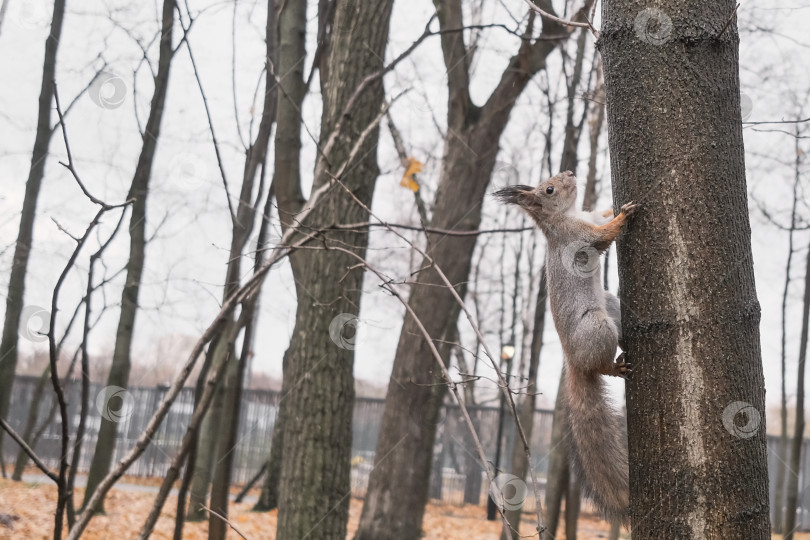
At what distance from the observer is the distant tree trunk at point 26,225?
4.54 metres

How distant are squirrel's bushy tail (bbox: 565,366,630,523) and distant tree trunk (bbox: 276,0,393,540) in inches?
69.0

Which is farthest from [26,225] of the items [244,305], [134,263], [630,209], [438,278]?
[630,209]

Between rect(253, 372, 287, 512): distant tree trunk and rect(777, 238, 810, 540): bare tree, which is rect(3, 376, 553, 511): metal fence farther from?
rect(777, 238, 810, 540): bare tree

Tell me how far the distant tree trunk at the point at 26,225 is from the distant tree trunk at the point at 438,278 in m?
2.98

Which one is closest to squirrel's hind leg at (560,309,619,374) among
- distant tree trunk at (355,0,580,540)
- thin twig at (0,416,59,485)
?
thin twig at (0,416,59,485)

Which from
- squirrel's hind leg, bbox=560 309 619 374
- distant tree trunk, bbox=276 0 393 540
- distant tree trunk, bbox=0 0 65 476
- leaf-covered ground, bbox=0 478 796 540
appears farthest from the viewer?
distant tree trunk, bbox=0 0 65 476

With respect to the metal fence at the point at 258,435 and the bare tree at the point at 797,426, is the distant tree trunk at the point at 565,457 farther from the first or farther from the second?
the bare tree at the point at 797,426

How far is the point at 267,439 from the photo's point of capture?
10711 mm

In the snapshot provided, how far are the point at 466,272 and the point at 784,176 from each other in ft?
10.6

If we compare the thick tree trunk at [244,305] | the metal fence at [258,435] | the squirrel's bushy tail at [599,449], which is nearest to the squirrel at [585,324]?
the squirrel's bushy tail at [599,449]

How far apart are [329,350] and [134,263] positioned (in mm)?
2384

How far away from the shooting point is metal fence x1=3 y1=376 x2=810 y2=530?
570cm

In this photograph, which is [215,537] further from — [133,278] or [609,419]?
[133,278]

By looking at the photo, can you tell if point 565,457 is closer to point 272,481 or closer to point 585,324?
point 585,324
